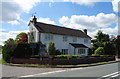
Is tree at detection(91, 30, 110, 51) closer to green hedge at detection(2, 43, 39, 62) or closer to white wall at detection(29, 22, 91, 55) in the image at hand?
white wall at detection(29, 22, 91, 55)

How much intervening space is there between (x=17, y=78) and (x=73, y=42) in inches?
1206

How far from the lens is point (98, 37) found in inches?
2168

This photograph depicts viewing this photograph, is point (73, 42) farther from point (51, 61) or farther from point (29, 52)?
point (51, 61)

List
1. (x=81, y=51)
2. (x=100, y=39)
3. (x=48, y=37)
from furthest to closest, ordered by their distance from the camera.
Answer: (x=100, y=39)
(x=81, y=51)
(x=48, y=37)

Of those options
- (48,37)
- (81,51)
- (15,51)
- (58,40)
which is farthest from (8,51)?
(81,51)

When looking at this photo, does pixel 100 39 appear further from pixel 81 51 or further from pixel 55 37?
pixel 55 37

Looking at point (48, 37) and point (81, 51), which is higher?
point (48, 37)

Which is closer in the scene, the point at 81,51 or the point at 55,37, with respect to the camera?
the point at 55,37

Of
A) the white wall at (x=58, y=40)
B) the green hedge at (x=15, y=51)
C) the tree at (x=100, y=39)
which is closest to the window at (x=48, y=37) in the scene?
the white wall at (x=58, y=40)

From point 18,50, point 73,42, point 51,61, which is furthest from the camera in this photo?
point 73,42

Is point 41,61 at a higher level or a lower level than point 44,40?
lower

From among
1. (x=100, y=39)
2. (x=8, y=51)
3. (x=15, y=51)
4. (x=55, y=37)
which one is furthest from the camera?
(x=100, y=39)

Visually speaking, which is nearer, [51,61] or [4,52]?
[51,61]

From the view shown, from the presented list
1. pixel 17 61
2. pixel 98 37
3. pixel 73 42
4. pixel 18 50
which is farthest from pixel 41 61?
pixel 98 37
